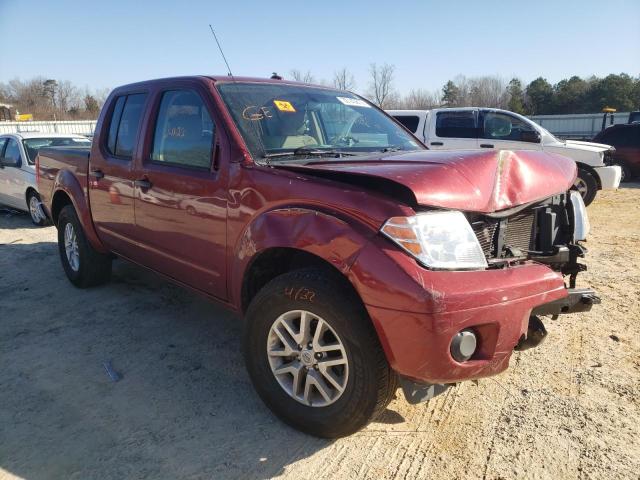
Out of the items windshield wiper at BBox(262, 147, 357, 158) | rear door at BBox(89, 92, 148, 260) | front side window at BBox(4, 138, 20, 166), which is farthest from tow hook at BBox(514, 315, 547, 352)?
front side window at BBox(4, 138, 20, 166)

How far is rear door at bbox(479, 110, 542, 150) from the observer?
9.79 m

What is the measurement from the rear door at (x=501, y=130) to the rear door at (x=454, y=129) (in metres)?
0.16

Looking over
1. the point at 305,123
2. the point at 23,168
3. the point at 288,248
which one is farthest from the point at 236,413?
the point at 23,168

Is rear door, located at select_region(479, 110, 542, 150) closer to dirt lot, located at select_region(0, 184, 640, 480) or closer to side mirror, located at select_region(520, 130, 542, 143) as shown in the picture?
side mirror, located at select_region(520, 130, 542, 143)

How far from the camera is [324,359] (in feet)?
8.30

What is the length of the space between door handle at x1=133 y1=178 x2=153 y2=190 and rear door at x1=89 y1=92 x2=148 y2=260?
133 mm

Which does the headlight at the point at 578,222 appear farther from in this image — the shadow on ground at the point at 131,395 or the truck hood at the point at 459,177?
the shadow on ground at the point at 131,395

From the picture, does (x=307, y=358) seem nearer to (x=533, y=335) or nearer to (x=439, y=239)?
(x=439, y=239)

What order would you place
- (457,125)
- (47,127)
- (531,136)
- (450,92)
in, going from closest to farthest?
1. (531,136)
2. (457,125)
3. (47,127)
4. (450,92)

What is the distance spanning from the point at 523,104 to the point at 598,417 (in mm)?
46378

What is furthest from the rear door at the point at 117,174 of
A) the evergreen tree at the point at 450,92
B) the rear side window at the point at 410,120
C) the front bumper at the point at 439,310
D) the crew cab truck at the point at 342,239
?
the evergreen tree at the point at 450,92

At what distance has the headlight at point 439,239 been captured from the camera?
2.16m

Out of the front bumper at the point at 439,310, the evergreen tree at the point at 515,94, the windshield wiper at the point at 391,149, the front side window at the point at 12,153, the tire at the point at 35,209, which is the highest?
the evergreen tree at the point at 515,94

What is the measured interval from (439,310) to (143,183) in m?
2.53
